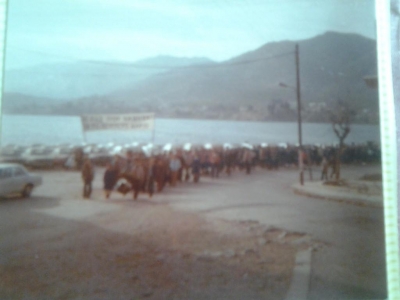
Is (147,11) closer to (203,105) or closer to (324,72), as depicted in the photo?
(203,105)

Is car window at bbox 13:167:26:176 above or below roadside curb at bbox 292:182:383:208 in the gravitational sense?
above

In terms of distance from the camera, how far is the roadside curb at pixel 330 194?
7.66 ft

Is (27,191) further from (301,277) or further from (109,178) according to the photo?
(301,277)

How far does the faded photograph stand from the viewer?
203 cm

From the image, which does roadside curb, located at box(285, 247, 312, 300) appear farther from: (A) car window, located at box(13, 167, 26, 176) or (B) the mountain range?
(A) car window, located at box(13, 167, 26, 176)

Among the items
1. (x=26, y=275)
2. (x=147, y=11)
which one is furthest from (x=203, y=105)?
(x=26, y=275)

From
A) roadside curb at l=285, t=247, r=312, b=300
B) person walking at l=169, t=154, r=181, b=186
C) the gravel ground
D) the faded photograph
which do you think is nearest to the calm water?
the faded photograph

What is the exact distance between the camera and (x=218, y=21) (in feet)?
7.55

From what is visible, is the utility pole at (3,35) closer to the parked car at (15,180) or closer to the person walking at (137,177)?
the parked car at (15,180)

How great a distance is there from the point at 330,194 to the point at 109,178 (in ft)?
4.71

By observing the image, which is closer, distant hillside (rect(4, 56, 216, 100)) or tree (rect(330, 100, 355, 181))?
distant hillside (rect(4, 56, 216, 100))

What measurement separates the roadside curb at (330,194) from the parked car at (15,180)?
1.65 meters

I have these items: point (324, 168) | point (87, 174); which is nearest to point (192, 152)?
point (87, 174)

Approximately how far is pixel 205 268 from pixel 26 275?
0.96 metres
